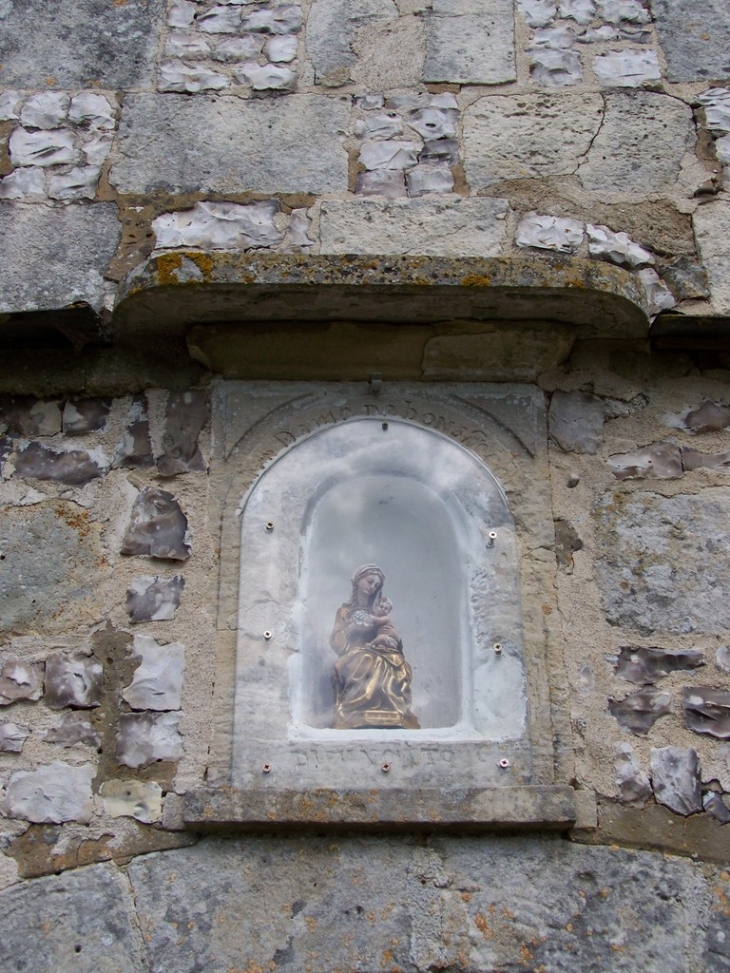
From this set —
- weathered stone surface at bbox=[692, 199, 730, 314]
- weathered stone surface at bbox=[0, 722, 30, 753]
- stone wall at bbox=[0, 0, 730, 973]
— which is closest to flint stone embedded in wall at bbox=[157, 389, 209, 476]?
stone wall at bbox=[0, 0, 730, 973]

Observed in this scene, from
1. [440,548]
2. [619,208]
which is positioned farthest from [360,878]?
[619,208]

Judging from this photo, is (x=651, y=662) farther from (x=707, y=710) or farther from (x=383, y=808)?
(x=383, y=808)

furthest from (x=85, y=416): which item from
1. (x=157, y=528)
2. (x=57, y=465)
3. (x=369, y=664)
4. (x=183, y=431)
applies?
(x=369, y=664)

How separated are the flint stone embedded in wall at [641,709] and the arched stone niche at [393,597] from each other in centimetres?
14

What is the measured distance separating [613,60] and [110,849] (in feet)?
8.46

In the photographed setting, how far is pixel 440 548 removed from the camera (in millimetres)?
2908

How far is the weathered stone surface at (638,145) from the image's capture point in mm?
3186

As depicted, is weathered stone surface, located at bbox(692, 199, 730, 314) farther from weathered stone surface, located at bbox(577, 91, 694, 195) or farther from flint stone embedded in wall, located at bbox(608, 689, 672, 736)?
flint stone embedded in wall, located at bbox(608, 689, 672, 736)

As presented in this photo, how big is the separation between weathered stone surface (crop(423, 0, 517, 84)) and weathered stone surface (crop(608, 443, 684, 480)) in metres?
1.23

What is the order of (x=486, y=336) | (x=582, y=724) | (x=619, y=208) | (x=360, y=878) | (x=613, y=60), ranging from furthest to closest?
(x=613, y=60) → (x=619, y=208) → (x=486, y=336) → (x=582, y=724) → (x=360, y=878)

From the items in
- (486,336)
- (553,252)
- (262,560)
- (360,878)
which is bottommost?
(360,878)

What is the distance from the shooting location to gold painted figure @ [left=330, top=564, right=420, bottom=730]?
2662 mm

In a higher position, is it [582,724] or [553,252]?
[553,252]

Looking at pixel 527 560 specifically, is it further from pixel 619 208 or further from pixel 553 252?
pixel 619 208
